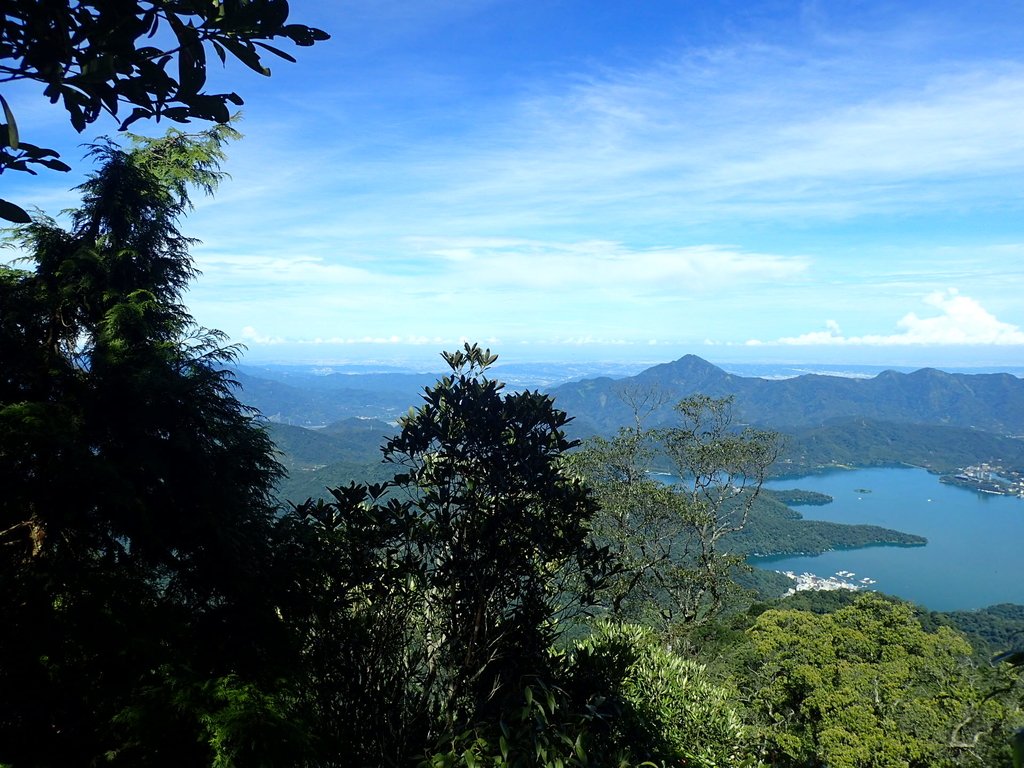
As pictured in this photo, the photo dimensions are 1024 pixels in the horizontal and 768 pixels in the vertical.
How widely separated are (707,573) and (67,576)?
13.1 m

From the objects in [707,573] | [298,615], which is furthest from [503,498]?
[707,573]

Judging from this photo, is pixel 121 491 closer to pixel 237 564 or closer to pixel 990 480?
pixel 237 564

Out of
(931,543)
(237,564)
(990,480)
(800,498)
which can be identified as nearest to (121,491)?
(237,564)

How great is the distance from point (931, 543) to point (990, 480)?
5314cm

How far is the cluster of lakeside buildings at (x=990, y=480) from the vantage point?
343 feet

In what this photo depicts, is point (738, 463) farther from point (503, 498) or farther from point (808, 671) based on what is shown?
point (503, 498)

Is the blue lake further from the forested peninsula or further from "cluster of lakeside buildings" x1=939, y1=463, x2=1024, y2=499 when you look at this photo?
the forested peninsula

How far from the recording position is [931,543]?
7550cm

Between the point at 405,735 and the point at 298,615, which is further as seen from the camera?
the point at 298,615

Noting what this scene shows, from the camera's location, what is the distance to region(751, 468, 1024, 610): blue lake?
196 feet

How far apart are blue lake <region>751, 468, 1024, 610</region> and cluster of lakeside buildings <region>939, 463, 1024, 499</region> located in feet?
8.44

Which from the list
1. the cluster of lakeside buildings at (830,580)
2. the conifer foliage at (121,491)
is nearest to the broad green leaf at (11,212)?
the conifer foliage at (121,491)

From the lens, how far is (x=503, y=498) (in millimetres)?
3959

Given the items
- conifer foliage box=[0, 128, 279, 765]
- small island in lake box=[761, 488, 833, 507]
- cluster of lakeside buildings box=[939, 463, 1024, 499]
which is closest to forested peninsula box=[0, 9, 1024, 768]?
conifer foliage box=[0, 128, 279, 765]
